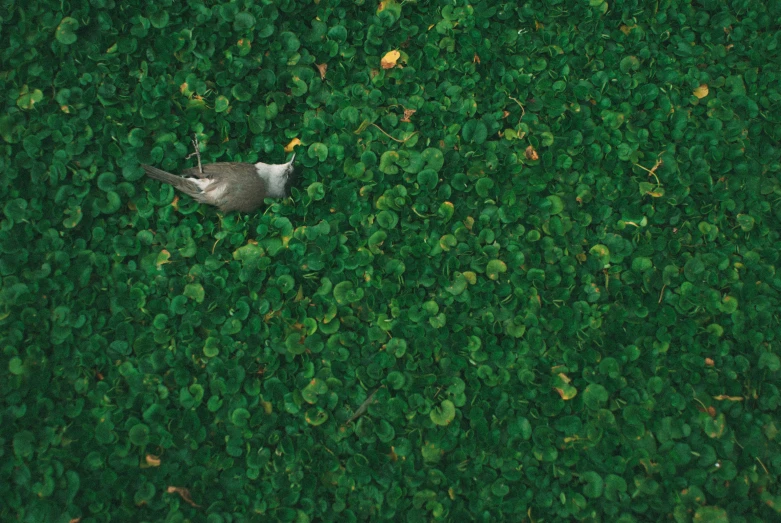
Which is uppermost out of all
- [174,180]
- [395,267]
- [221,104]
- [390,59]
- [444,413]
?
[390,59]

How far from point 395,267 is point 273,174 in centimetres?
62

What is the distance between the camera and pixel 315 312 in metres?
2.20

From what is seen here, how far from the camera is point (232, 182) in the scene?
7.20ft

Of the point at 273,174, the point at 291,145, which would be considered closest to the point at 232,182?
the point at 273,174

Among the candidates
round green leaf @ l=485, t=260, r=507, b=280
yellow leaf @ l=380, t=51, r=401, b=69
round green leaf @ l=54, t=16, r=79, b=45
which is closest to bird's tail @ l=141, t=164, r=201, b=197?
round green leaf @ l=54, t=16, r=79, b=45

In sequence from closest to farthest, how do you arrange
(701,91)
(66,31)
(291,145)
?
(66,31)
(291,145)
(701,91)

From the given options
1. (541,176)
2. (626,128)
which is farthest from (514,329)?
(626,128)

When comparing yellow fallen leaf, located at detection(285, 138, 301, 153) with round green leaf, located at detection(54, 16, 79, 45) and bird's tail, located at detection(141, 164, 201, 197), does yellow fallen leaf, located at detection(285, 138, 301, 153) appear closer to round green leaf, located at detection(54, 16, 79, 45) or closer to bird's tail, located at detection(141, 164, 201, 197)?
bird's tail, located at detection(141, 164, 201, 197)

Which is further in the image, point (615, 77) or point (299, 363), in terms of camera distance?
point (615, 77)

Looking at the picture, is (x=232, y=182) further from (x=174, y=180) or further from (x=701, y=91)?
(x=701, y=91)

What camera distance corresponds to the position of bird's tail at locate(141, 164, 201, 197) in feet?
7.23

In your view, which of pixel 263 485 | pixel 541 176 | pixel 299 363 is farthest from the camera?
pixel 541 176

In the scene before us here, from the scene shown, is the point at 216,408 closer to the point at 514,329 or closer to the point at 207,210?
the point at 207,210

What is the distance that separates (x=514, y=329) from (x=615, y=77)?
1239 millimetres
